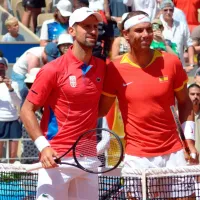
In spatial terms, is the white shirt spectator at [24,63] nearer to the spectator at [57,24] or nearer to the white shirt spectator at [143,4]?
the spectator at [57,24]

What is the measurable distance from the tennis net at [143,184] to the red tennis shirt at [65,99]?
20.2 inches

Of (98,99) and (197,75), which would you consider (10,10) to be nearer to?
(197,75)

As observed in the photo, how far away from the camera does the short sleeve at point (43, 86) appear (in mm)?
6859

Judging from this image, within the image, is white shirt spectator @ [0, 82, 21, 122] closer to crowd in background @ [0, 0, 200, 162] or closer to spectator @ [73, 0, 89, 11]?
crowd in background @ [0, 0, 200, 162]

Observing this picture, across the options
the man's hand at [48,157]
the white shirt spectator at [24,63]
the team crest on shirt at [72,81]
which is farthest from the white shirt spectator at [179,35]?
the man's hand at [48,157]

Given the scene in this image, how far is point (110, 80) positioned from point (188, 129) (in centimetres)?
80

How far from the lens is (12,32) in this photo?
50.2 ft

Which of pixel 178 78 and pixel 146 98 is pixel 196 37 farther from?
pixel 146 98

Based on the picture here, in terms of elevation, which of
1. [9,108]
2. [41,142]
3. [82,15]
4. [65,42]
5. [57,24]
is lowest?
[9,108]

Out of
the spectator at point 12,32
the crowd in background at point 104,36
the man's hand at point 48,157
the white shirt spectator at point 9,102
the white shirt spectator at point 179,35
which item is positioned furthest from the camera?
the spectator at point 12,32

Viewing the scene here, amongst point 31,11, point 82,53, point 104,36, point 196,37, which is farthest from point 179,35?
point 82,53

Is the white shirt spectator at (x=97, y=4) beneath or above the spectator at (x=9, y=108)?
above

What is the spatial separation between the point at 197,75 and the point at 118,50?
129 cm

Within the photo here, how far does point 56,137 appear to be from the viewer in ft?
22.8
